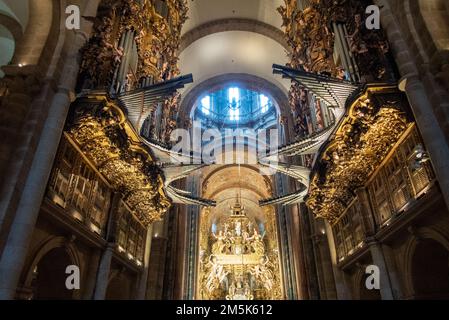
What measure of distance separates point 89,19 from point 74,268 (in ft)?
21.7

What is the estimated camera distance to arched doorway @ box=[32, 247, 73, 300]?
331 inches

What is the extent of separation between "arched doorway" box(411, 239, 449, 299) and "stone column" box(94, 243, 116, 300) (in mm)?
8519

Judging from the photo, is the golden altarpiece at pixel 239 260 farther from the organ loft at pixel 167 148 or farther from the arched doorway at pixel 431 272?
the arched doorway at pixel 431 272

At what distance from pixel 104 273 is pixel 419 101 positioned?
9355 mm

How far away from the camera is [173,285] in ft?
52.8

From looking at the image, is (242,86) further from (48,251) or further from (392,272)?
(48,251)

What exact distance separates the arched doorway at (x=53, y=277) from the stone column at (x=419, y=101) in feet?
29.2

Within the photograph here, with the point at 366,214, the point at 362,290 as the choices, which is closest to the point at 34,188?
the point at 366,214

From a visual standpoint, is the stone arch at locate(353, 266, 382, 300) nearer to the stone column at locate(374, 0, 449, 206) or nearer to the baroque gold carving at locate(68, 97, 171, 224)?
the stone column at locate(374, 0, 449, 206)

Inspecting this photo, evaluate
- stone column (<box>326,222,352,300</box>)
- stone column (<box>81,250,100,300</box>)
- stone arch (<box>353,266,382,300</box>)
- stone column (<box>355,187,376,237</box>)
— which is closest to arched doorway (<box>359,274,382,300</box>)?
stone arch (<box>353,266,382,300</box>)

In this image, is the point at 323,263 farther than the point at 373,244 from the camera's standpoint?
Yes

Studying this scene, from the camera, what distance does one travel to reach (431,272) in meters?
8.42

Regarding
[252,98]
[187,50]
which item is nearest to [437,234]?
[187,50]

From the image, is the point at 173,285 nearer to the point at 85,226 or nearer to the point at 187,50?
the point at 85,226
